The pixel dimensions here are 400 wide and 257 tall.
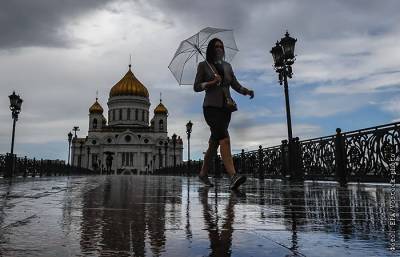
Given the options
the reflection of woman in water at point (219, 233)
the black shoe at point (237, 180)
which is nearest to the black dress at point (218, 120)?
the black shoe at point (237, 180)

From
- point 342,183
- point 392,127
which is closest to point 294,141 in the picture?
point 342,183

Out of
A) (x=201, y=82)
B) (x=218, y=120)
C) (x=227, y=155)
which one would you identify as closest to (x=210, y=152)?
(x=227, y=155)

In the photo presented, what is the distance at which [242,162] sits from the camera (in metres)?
21.5

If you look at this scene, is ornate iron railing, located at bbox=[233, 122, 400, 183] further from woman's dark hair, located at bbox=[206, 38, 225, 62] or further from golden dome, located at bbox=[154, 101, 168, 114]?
golden dome, located at bbox=[154, 101, 168, 114]

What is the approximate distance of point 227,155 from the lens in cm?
677

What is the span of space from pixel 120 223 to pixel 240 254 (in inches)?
45.0

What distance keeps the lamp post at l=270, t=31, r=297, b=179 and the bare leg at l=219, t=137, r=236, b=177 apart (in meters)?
8.20

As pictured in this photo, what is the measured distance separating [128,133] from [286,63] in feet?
301

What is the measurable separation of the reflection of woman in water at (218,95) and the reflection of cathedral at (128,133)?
95306mm

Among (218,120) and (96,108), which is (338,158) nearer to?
(218,120)

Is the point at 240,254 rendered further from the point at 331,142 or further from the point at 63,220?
the point at 331,142

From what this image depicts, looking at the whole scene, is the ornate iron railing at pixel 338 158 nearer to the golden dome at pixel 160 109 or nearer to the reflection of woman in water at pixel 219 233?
the reflection of woman in water at pixel 219 233

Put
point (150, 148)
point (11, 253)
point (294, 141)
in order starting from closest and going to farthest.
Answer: point (11, 253)
point (294, 141)
point (150, 148)

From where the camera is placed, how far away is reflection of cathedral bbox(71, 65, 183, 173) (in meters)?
105
